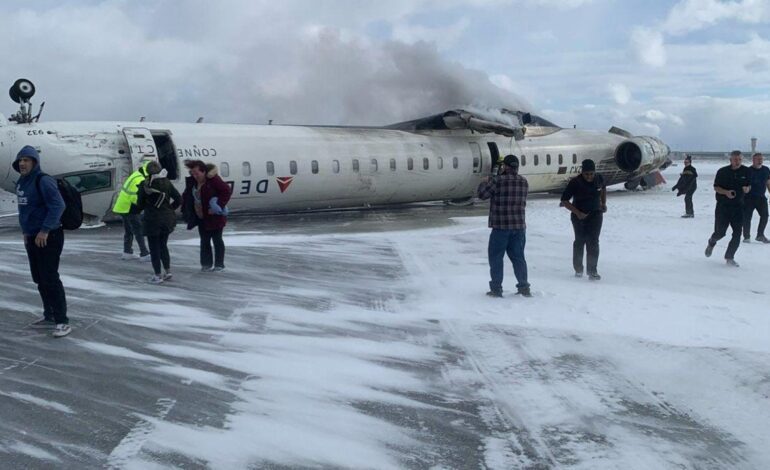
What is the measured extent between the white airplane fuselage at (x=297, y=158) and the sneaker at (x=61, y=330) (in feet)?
30.0

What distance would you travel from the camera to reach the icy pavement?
4.10 metres

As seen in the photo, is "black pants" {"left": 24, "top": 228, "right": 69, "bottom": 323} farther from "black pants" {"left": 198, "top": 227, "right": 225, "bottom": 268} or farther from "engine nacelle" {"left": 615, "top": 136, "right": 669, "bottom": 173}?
"engine nacelle" {"left": 615, "top": 136, "right": 669, "bottom": 173}

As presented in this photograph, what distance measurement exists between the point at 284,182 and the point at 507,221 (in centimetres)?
999

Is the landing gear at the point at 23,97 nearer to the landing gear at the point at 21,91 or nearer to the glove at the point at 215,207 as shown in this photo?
the landing gear at the point at 21,91

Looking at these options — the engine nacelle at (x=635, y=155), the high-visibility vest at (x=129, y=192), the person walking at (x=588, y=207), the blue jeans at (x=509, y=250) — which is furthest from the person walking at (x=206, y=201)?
the engine nacelle at (x=635, y=155)

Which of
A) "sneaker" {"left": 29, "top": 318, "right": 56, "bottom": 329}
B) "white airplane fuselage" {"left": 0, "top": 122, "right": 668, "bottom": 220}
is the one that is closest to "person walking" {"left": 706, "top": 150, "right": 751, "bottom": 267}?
"sneaker" {"left": 29, "top": 318, "right": 56, "bottom": 329}

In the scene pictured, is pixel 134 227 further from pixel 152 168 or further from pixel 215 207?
pixel 152 168

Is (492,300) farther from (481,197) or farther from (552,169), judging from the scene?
(552,169)

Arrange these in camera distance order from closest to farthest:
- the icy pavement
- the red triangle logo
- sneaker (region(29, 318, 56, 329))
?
the icy pavement < sneaker (region(29, 318, 56, 329)) < the red triangle logo

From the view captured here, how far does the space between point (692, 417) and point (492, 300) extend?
3607 millimetres

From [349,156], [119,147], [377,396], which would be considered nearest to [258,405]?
[377,396]

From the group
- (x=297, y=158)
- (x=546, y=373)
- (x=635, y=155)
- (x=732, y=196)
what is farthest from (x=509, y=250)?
(x=635, y=155)

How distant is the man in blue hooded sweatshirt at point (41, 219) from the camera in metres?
6.11

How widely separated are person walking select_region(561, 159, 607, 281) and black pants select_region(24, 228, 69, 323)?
6289 millimetres
